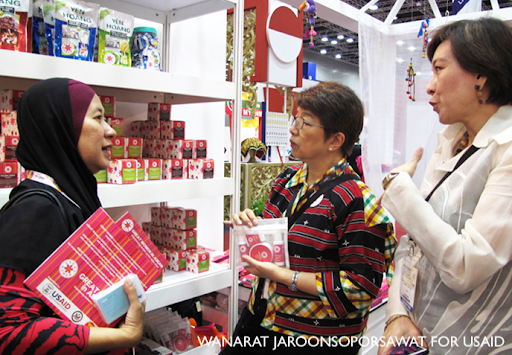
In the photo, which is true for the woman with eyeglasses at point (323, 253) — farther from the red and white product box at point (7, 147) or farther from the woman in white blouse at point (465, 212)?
the red and white product box at point (7, 147)

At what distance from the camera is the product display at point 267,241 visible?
156 centimetres

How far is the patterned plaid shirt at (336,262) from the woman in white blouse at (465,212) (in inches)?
6.3

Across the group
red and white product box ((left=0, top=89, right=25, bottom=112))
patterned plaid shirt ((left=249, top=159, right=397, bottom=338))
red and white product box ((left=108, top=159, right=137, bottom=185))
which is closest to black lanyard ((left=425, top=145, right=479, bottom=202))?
patterned plaid shirt ((left=249, top=159, right=397, bottom=338))

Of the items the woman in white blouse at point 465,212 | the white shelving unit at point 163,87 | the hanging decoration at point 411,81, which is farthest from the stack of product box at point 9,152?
the hanging decoration at point 411,81

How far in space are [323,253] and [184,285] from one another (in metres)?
0.95

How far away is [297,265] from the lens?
1.57 meters

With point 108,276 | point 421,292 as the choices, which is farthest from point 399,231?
point 108,276

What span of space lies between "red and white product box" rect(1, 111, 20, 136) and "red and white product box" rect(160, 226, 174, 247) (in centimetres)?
A: 102

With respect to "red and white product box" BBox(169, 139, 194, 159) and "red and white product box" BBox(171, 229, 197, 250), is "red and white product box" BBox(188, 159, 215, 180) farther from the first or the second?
"red and white product box" BBox(171, 229, 197, 250)

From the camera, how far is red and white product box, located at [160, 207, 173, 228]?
7.91 ft

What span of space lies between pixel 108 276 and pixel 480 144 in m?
1.22

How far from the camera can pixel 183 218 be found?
234 centimetres

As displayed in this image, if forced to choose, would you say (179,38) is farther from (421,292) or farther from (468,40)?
(421,292)

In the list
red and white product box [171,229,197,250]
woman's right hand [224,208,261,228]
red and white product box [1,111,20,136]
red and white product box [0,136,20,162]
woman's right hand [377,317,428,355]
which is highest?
red and white product box [1,111,20,136]
